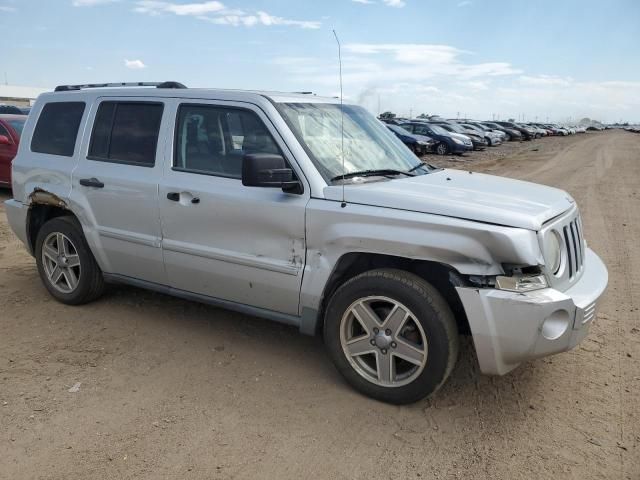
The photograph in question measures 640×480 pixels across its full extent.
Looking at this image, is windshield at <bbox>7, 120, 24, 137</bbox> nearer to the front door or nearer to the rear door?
the rear door

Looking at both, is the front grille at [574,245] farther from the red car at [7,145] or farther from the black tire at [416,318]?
the red car at [7,145]

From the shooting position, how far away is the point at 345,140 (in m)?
4.06

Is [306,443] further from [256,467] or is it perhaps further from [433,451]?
[433,451]

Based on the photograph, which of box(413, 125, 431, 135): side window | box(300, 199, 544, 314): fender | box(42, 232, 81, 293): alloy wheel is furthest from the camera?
box(413, 125, 431, 135): side window

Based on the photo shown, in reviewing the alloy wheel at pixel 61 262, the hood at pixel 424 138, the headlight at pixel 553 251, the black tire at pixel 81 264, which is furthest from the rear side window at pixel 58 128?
the hood at pixel 424 138

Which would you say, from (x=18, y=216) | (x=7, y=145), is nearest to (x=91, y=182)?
(x=18, y=216)

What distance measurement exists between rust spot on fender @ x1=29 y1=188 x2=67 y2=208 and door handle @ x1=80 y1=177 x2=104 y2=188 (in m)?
0.33

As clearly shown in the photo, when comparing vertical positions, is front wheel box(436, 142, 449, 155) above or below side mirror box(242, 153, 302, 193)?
below

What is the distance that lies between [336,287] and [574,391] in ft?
5.55

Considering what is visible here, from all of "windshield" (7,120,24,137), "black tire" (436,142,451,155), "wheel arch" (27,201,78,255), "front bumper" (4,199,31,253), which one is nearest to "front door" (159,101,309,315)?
"wheel arch" (27,201,78,255)

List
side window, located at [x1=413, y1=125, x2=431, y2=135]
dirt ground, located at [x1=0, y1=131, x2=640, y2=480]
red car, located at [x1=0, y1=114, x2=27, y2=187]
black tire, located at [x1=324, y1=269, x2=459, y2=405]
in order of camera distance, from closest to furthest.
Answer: dirt ground, located at [x1=0, y1=131, x2=640, y2=480]
black tire, located at [x1=324, y1=269, x2=459, y2=405]
red car, located at [x1=0, y1=114, x2=27, y2=187]
side window, located at [x1=413, y1=125, x2=431, y2=135]

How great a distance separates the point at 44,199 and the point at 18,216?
47 centimetres

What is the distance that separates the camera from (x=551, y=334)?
3.09 meters

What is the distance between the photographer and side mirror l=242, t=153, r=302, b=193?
11.2ft
